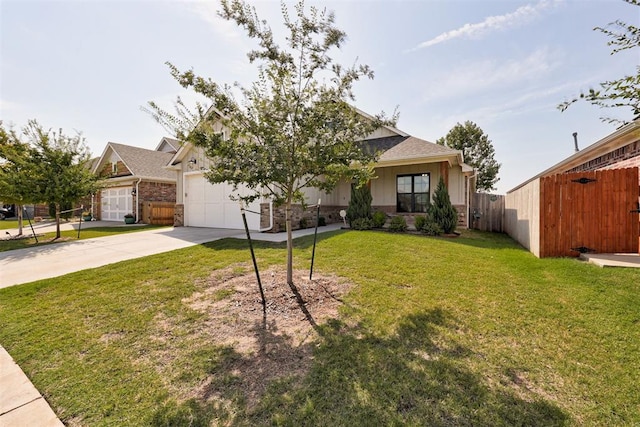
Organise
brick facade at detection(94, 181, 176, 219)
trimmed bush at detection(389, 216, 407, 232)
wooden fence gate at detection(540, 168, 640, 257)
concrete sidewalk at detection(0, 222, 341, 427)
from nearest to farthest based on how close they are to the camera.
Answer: concrete sidewalk at detection(0, 222, 341, 427)
wooden fence gate at detection(540, 168, 640, 257)
trimmed bush at detection(389, 216, 407, 232)
brick facade at detection(94, 181, 176, 219)

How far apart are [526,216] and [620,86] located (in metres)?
6.30

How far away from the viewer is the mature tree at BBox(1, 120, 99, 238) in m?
9.30

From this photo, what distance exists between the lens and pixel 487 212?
12781mm

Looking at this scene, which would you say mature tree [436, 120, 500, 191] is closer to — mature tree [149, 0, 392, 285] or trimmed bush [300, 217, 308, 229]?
trimmed bush [300, 217, 308, 229]

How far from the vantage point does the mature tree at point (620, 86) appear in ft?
7.52

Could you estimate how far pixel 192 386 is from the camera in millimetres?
2291


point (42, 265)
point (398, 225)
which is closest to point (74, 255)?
point (42, 265)

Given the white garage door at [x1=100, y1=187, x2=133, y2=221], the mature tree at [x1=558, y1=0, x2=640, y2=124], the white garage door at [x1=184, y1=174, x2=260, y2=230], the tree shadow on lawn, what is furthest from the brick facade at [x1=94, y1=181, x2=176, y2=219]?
the mature tree at [x1=558, y1=0, x2=640, y2=124]

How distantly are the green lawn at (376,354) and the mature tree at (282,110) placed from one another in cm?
207

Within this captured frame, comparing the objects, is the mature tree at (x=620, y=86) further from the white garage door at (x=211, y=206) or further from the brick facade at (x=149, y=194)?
the brick facade at (x=149, y=194)

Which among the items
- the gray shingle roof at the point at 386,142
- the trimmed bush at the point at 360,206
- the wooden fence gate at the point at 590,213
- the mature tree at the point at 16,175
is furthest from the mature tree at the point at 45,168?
the wooden fence gate at the point at 590,213

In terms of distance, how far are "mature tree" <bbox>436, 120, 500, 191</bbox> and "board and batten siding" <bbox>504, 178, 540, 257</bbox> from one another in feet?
60.9

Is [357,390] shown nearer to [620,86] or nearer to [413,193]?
[620,86]

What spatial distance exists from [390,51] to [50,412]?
8772mm
